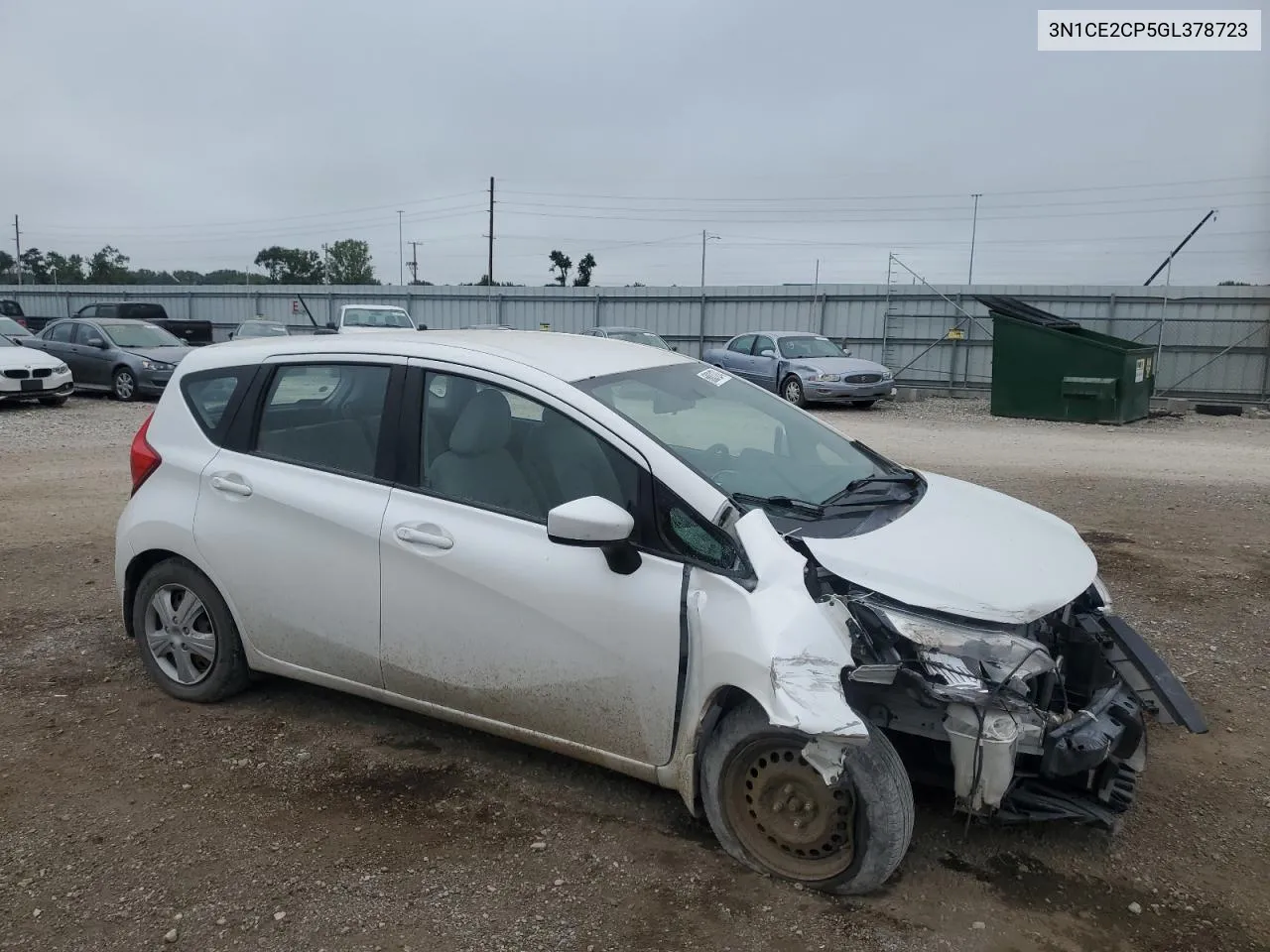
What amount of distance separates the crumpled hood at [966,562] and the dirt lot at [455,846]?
2.99ft

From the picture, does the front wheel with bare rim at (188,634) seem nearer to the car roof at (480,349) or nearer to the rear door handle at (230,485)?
the rear door handle at (230,485)

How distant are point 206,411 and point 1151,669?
378 cm

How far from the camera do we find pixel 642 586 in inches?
122

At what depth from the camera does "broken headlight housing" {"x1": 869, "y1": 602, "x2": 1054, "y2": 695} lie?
280cm

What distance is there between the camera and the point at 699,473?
325 cm

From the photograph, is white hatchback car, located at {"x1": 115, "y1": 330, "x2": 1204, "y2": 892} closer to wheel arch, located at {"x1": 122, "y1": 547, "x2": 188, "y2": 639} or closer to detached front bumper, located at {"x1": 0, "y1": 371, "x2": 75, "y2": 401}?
wheel arch, located at {"x1": 122, "y1": 547, "x2": 188, "y2": 639}

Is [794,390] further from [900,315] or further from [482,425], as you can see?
[482,425]

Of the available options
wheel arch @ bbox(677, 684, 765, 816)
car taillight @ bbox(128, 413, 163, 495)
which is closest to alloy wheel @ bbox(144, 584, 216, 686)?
car taillight @ bbox(128, 413, 163, 495)

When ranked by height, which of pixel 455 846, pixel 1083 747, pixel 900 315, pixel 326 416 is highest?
pixel 900 315

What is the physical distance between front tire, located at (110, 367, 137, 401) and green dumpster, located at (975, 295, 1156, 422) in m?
15.3

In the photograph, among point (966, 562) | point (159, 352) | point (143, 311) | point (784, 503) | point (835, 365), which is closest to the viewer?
point (966, 562)

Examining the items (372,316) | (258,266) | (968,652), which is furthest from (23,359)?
(258,266)

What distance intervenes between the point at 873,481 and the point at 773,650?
1.31 meters

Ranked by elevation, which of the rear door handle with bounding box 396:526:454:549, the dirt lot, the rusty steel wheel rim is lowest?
the dirt lot
